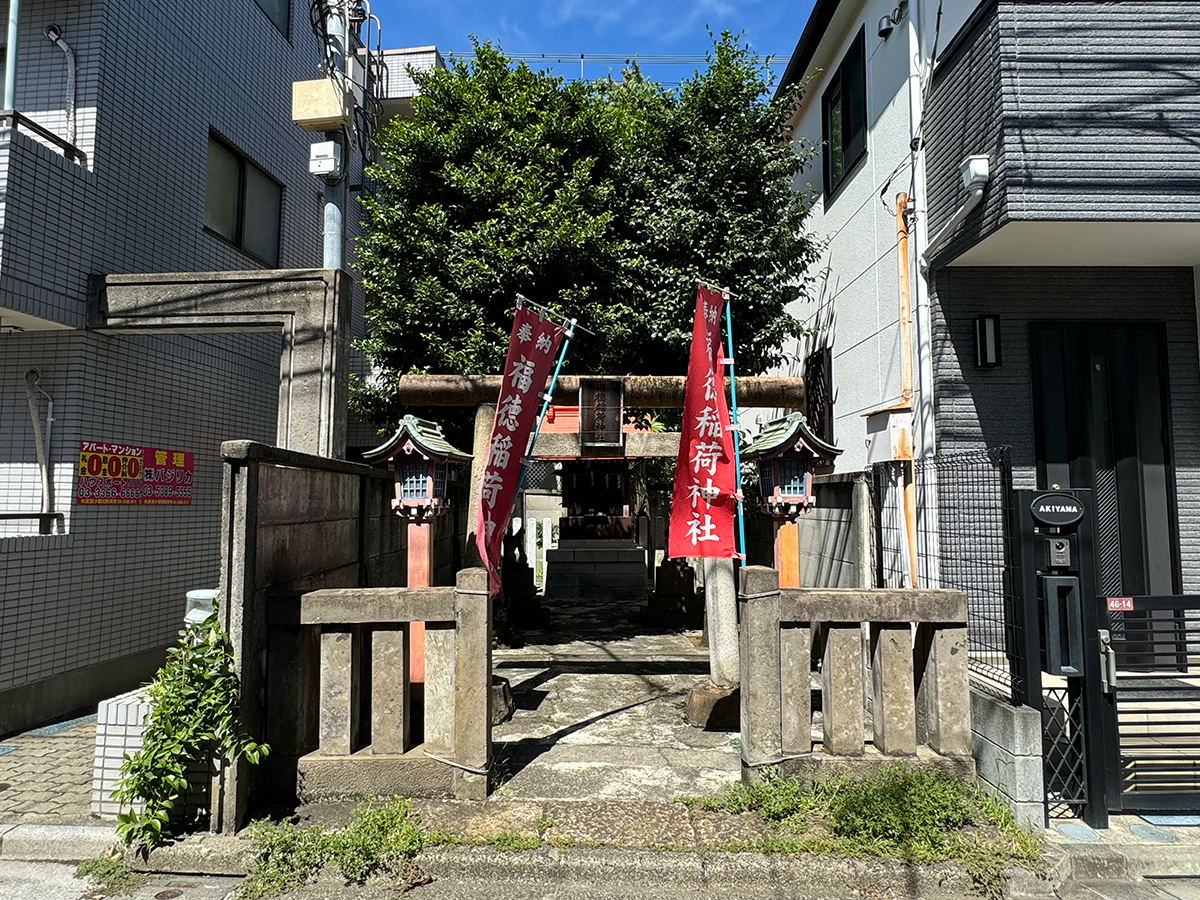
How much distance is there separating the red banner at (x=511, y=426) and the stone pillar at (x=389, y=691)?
3.26ft

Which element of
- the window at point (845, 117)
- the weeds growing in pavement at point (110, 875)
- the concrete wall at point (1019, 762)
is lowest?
the weeds growing in pavement at point (110, 875)

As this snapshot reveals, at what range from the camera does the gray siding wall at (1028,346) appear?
8414 millimetres

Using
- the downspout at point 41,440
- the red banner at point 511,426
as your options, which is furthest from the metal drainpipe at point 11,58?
the red banner at point 511,426

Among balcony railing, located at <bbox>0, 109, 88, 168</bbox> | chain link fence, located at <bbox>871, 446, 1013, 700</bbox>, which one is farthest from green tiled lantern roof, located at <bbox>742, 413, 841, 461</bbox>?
balcony railing, located at <bbox>0, 109, 88, 168</bbox>

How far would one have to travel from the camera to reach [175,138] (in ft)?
32.7

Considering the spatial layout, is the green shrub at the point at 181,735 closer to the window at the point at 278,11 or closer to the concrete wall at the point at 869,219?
the concrete wall at the point at 869,219

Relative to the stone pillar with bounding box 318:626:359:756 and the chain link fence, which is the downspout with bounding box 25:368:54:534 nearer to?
the stone pillar with bounding box 318:626:359:756

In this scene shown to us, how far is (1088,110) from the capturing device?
7.45 m

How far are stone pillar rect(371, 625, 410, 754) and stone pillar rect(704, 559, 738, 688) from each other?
349 centimetres

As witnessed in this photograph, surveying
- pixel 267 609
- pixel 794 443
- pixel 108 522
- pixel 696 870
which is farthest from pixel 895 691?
pixel 108 522

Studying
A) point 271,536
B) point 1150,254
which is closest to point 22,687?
point 271,536

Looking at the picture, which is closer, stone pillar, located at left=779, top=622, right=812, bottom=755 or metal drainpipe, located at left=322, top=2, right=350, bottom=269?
stone pillar, located at left=779, top=622, right=812, bottom=755

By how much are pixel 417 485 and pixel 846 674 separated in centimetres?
452

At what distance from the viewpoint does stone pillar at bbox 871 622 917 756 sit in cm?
556
